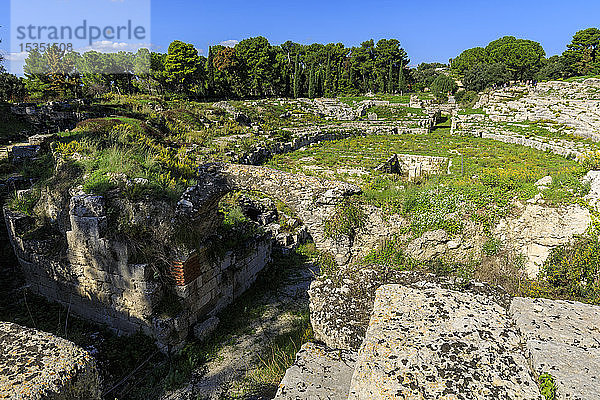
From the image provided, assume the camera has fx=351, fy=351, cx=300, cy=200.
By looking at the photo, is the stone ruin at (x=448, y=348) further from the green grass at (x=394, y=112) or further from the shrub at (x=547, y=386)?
the green grass at (x=394, y=112)

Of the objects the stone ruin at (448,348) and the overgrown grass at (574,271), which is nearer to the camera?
the stone ruin at (448,348)

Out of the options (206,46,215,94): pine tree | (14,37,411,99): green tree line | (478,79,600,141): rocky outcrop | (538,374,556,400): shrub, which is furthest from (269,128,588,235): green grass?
(206,46,215,94): pine tree

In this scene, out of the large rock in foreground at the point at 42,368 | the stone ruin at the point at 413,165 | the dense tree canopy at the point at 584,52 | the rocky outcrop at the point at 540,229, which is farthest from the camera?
the dense tree canopy at the point at 584,52

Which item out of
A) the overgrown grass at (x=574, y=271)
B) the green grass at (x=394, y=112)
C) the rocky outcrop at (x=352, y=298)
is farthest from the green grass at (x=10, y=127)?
the green grass at (x=394, y=112)

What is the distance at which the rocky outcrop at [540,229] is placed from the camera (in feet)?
25.1

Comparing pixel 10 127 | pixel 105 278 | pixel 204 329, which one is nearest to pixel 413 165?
pixel 204 329

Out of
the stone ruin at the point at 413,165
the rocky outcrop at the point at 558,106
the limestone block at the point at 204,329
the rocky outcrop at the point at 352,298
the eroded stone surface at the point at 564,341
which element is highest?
the rocky outcrop at the point at 558,106

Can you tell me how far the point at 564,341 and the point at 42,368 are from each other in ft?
17.5

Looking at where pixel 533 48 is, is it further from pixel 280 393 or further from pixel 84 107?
pixel 280 393

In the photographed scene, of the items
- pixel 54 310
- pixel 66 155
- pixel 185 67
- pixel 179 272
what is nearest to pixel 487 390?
pixel 179 272

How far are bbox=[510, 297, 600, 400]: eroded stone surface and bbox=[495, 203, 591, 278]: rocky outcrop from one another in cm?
490

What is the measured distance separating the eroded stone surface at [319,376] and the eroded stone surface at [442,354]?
0.82 metres

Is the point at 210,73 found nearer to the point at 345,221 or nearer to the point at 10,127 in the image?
the point at 10,127

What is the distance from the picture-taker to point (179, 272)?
7352 mm
